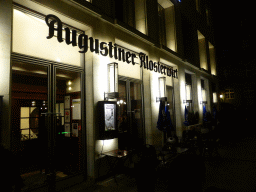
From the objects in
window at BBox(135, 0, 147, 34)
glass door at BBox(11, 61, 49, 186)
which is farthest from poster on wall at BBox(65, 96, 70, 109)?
window at BBox(135, 0, 147, 34)

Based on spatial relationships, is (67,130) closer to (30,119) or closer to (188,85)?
(30,119)

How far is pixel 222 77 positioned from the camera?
Result: 92.3 feet

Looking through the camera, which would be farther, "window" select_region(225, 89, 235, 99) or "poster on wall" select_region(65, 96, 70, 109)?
"window" select_region(225, 89, 235, 99)

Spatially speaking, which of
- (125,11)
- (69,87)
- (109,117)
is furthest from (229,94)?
(69,87)

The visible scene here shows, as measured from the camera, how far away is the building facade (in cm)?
412

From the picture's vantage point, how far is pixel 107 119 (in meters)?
5.46

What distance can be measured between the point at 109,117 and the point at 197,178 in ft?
10.2

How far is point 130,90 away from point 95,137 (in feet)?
8.69

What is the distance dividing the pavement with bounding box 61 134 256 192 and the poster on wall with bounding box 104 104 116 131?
147cm

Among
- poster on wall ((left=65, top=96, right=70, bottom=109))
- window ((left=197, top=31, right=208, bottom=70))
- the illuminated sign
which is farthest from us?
window ((left=197, top=31, right=208, bottom=70))

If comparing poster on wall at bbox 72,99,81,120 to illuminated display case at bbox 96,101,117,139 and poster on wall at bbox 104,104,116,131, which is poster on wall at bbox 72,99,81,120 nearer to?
illuminated display case at bbox 96,101,117,139

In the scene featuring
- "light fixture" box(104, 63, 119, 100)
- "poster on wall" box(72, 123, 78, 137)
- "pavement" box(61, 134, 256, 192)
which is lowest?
"pavement" box(61, 134, 256, 192)

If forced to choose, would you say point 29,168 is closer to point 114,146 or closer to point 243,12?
point 114,146

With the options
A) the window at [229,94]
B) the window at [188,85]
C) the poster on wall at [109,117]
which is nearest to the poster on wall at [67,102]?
the poster on wall at [109,117]
